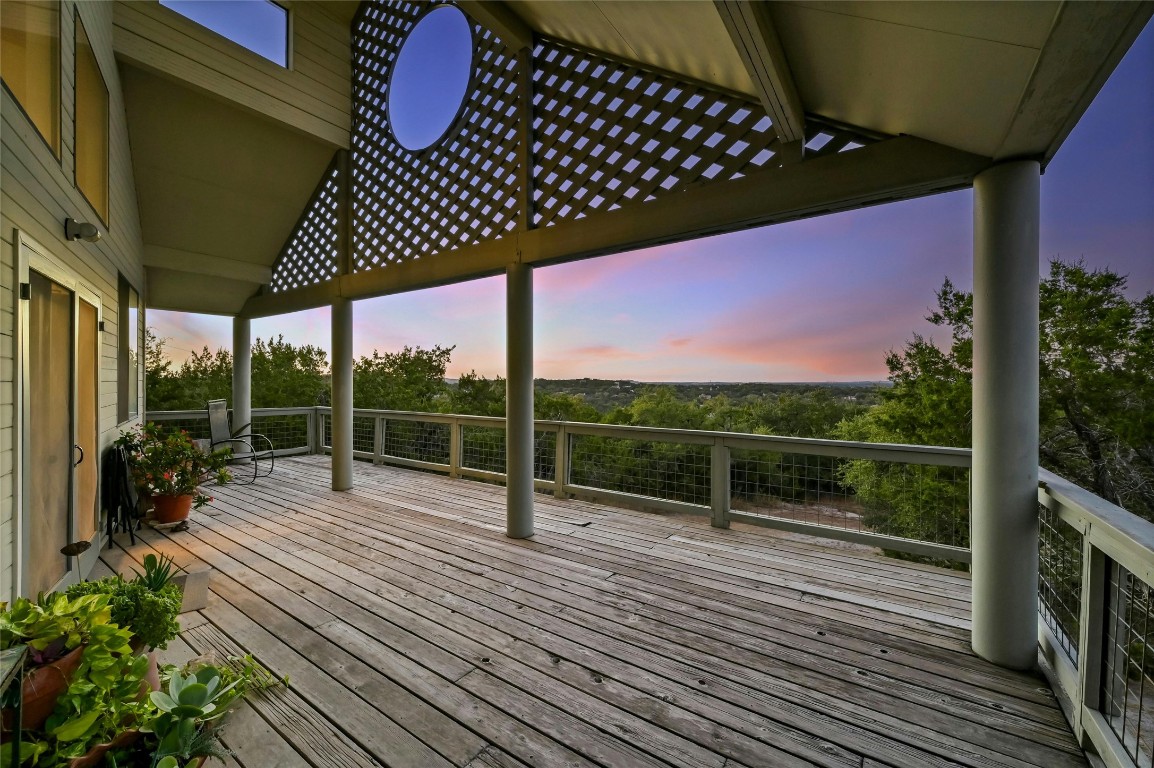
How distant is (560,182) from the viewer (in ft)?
11.3

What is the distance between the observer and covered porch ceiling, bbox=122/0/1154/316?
1414mm

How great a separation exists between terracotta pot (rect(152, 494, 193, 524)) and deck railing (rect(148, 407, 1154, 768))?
8.52 feet

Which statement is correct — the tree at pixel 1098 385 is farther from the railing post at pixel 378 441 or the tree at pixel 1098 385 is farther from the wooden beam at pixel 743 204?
the railing post at pixel 378 441

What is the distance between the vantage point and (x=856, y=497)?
145 inches

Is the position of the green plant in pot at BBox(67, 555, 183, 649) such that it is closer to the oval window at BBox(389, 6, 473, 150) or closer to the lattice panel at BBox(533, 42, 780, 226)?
the lattice panel at BBox(533, 42, 780, 226)

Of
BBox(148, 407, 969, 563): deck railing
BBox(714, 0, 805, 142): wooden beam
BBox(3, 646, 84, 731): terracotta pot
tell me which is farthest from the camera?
BBox(148, 407, 969, 563): deck railing

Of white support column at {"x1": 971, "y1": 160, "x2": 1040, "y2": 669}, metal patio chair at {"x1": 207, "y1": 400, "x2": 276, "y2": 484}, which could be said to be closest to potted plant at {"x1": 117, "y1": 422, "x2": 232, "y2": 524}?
metal patio chair at {"x1": 207, "y1": 400, "x2": 276, "y2": 484}

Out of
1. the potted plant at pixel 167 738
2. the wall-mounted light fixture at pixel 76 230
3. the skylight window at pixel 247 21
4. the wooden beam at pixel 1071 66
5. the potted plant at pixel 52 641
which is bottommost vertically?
the potted plant at pixel 167 738

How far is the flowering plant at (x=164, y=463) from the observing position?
3.75 m

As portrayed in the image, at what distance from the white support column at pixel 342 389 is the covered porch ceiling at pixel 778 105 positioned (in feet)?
0.89

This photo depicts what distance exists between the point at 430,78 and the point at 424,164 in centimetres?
94

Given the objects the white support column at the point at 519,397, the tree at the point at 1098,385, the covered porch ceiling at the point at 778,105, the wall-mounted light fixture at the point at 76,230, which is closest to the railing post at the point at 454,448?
the covered porch ceiling at the point at 778,105

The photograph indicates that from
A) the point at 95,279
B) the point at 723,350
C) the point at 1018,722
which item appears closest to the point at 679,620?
the point at 1018,722

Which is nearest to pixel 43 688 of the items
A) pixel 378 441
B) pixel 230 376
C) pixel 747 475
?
pixel 747 475
